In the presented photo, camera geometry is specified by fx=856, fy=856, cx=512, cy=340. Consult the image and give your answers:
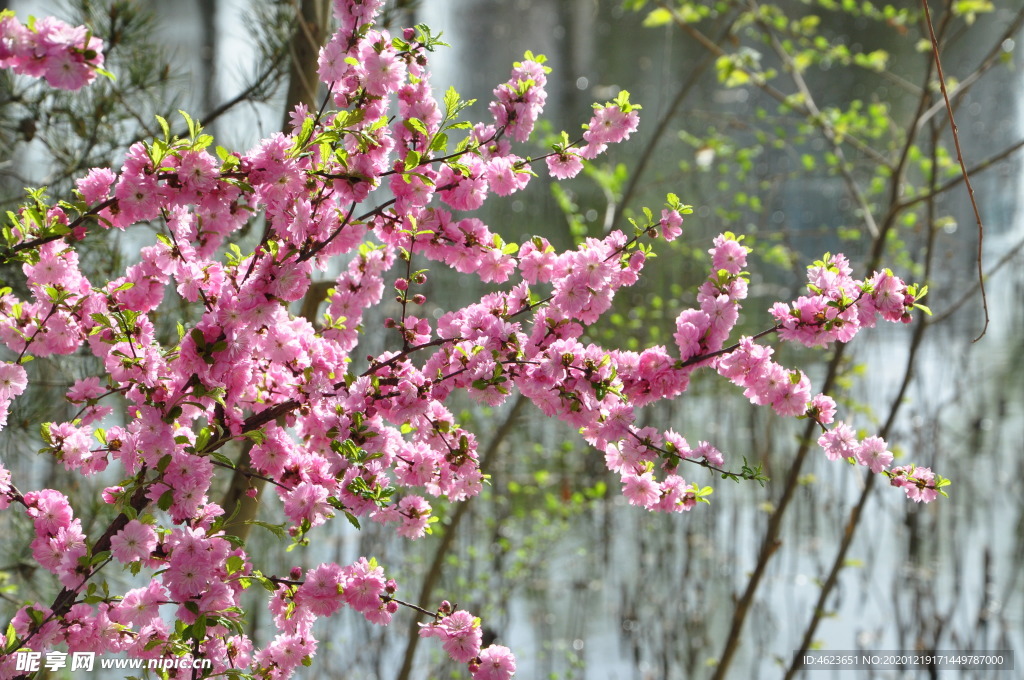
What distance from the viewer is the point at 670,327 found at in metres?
3.69

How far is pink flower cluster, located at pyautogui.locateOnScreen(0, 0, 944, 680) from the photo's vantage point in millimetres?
984

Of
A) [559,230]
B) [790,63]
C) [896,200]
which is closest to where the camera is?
[896,200]

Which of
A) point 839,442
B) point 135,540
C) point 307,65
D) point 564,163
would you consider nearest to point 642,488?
point 839,442

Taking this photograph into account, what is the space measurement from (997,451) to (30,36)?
12.8 ft

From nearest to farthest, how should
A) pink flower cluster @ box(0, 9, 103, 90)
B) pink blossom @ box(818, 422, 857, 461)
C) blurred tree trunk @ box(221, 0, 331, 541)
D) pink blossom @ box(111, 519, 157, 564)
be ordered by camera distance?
1. pink flower cluster @ box(0, 9, 103, 90)
2. pink blossom @ box(111, 519, 157, 564)
3. pink blossom @ box(818, 422, 857, 461)
4. blurred tree trunk @ box(221, 0, 331, 541)

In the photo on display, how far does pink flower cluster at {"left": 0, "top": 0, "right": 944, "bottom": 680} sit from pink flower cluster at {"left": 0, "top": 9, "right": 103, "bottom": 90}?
146 millimetres

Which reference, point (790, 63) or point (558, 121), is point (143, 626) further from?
point (558, 121)

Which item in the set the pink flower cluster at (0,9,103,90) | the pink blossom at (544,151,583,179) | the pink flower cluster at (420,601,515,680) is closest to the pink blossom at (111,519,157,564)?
the pink flower cluster at (420,601,515,680)

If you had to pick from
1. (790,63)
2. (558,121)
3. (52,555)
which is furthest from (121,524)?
(558,121)

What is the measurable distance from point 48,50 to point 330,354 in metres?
0.49

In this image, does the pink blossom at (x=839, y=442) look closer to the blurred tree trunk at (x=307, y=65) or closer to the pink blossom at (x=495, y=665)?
the pink blossom at (x=495, y=665)

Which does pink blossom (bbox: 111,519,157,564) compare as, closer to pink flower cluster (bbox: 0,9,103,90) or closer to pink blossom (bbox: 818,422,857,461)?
pink flower cluster (bbox: 0,9,103,90)

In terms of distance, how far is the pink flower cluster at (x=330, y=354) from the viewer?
0.98m

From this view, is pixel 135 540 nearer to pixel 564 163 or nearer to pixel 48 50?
pixel 48 50
